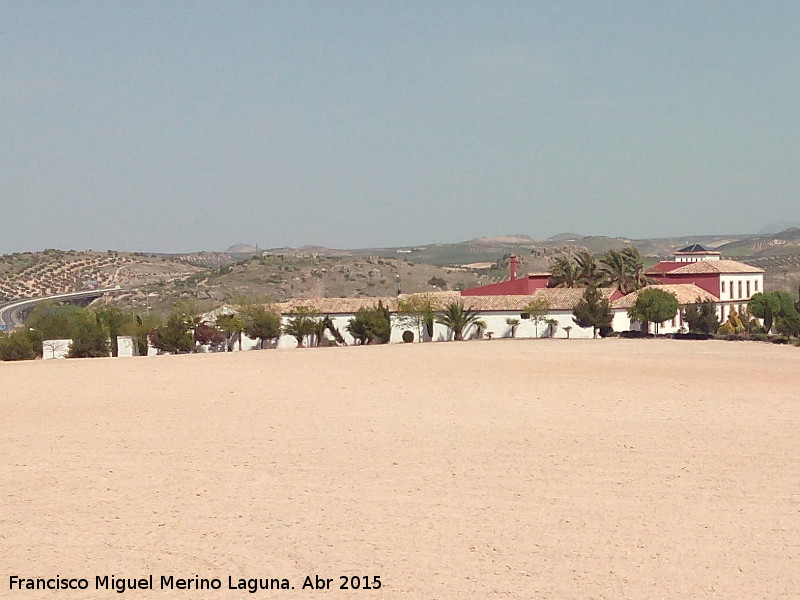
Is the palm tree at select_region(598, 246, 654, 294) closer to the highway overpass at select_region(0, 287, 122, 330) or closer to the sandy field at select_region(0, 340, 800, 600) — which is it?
the sandy field at select_region(0, 340, 800, 600)

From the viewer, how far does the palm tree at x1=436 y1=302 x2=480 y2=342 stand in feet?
185

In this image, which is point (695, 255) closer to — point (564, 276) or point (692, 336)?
point (564, 276)

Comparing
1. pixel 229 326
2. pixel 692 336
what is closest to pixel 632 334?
pixel 692 336

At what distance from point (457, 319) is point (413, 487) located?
39.1m

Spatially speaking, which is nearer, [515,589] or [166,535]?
[515,589]

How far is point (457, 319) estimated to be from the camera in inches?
2221

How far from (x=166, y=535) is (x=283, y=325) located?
137 ft

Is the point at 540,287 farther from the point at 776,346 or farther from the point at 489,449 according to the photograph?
the point at 489,449

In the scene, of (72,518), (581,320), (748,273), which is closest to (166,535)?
(72,518)

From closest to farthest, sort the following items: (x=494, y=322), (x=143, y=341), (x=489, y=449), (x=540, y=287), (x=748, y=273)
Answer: (x=489, y=449), (x=143, y=341), (x=494, y=322), (x=540, y=287), (x=748, y=273)

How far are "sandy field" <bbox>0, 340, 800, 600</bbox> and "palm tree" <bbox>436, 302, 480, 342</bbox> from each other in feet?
78.8

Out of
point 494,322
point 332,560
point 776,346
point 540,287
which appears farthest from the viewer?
point 540,287

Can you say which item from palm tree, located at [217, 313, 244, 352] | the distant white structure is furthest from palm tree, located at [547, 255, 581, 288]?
the distant white structure

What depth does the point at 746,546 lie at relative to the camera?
1420 centimetres
